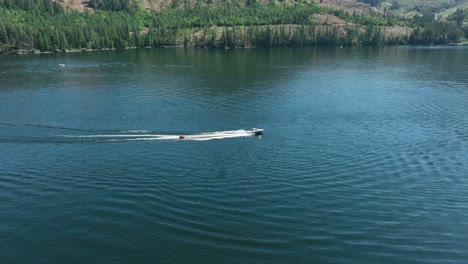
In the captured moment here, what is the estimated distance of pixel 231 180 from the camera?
2527 inches

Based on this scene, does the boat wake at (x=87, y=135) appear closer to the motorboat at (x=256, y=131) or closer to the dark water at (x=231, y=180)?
the motorboat at (x=256, y=131)

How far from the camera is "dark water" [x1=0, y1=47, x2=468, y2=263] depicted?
153ft

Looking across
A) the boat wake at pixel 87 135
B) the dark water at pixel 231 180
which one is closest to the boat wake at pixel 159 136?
the boat wake at pixel 87 135

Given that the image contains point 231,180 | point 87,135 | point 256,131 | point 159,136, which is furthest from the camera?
point 256,131

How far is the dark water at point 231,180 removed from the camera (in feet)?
153

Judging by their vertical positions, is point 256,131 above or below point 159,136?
above

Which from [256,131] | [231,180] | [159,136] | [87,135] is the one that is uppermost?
[256,131]

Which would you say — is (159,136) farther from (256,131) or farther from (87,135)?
(256,131)

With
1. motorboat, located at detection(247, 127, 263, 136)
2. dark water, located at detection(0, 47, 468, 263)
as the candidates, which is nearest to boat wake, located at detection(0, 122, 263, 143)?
motorboat, located at detection(247, 127, 263, 136)

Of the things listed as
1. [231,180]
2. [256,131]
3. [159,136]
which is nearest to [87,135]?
[159,136]

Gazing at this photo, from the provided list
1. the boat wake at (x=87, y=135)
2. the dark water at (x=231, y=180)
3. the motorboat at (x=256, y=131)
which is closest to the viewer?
the dark water at (x=231, y=180)

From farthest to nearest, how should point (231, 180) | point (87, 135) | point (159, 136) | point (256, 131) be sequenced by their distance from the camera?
1. point (256, 131)
2. point (159, 136)
3. point (87, 135)
4. point (231, 180)

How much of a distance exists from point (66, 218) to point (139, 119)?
177ft

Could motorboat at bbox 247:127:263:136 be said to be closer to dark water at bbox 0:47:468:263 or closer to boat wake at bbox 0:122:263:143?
boat wake at bbox 0:122:263:143
